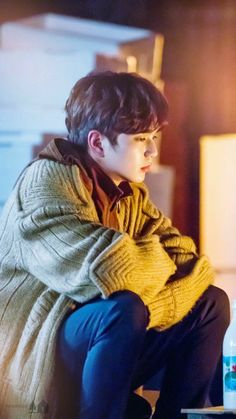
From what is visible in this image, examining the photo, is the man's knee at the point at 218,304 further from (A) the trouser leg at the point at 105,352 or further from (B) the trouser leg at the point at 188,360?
(A) the trouser leg at the point at 105,352

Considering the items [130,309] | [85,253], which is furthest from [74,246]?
[130,309]

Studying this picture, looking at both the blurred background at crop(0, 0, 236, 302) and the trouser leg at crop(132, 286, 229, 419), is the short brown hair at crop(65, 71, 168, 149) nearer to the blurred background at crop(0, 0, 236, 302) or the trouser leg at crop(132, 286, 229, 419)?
the blurred background at crop(0, 0, 236, 302)

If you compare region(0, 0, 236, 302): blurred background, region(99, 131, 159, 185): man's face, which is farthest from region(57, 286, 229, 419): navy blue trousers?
region(0, 0, 236, 302): blurred background

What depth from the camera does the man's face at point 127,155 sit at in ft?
6.50

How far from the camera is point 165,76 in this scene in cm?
238

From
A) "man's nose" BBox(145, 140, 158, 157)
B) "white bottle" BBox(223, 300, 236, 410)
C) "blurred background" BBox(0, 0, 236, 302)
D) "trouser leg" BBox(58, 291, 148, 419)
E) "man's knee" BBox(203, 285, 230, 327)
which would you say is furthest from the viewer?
"blurred background" BBox(0, 0, 236, 302)

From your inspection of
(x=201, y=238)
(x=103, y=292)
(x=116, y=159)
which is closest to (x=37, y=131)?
(x=116, y=159)

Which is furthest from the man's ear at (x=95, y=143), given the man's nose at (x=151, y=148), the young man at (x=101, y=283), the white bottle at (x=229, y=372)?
the white bottle at (x=229, y=372)

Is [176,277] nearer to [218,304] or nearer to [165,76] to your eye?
[218,304]

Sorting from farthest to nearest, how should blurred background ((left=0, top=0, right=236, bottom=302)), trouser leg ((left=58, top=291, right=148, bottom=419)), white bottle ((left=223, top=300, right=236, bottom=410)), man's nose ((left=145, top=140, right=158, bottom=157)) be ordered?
blurred background ((left=0, top=0, right=236, bottom=302)) < man's nose ((left=145, top=140, right=158, bottom=157)) < white bottle ((left=223, top=300, right=236, bottom=410)) < trouser leg ((left=58, top=291, right=148, bottom=419))

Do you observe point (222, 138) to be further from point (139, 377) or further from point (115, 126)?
point (139, 377)

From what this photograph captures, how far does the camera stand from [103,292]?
1684 millimetres

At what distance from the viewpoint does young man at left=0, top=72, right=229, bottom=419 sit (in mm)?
1685

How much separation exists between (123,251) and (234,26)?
3.07 feet
